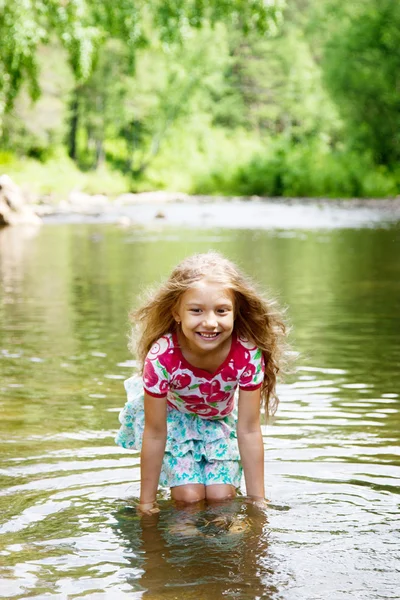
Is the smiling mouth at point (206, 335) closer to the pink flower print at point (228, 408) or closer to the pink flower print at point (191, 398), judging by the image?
the pink flower print at point (191, 398)

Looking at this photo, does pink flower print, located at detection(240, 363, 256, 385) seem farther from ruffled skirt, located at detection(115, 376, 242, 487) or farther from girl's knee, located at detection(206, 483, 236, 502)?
girl's knee, located at detection(206, 483, 236, 502)

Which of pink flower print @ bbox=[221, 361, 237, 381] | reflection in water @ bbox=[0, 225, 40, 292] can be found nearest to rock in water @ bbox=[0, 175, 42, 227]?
reflection in water @ bbox=[0, 225, 40, 292]

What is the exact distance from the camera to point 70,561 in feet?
12.3

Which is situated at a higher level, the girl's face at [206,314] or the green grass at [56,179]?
the green grass at [56,179]

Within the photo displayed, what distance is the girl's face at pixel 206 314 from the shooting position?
13.8 feet

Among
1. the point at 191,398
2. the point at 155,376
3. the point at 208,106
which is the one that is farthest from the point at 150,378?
the point at 208,106

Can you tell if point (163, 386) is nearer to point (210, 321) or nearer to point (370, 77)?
point (210, 321)

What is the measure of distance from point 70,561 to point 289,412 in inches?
102

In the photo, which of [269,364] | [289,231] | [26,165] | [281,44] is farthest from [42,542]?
[281,44]

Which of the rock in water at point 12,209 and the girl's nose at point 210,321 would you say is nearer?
the girl's nose at point 210,321

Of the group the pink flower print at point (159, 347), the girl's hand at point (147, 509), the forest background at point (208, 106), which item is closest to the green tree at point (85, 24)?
the forest background at point (208, 106)

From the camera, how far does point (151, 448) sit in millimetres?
4305

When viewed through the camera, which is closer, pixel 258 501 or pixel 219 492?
pixel 258 501

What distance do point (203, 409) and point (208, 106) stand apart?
210 feet
